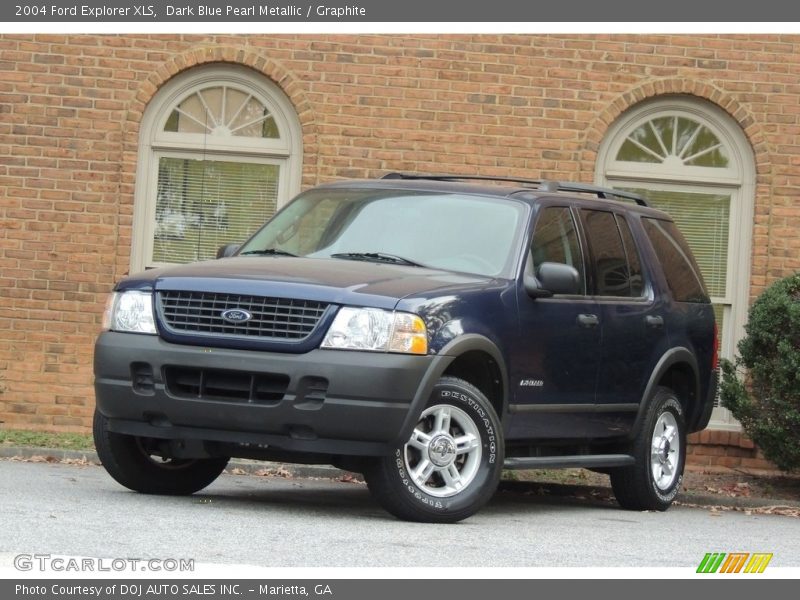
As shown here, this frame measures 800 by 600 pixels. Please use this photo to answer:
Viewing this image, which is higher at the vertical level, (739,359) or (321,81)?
(321,81)

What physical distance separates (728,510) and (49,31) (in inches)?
292

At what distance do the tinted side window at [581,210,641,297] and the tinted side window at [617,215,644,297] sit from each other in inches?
1.3

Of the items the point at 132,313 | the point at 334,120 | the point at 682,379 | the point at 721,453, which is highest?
the point at 334,120

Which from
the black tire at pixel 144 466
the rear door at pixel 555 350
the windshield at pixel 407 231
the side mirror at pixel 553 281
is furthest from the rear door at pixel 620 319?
the black tire at pixel 144 466

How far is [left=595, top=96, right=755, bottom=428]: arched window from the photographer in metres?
14.8

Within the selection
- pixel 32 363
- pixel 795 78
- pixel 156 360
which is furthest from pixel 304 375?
pixel 795 78

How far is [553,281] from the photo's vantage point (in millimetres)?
9086

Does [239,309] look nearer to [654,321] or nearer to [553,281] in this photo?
[553,281]

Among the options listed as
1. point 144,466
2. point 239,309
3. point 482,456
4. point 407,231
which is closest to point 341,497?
point 144,466

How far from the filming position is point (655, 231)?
11133mm

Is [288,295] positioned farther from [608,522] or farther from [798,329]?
[798,329]

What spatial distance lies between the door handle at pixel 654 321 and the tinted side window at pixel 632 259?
19 cm

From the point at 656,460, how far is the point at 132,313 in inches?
156

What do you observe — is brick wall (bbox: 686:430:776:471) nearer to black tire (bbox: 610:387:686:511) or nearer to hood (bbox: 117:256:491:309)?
black tire (bbox: 610:387:686:511)
